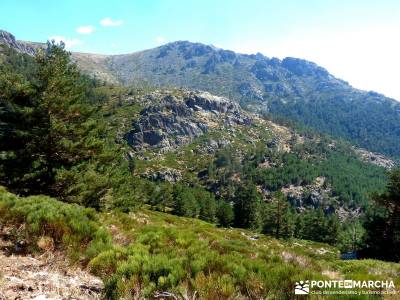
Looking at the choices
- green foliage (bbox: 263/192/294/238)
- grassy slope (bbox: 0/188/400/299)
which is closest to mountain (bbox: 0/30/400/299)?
grassy slope (bbox: 0/188/400/299)

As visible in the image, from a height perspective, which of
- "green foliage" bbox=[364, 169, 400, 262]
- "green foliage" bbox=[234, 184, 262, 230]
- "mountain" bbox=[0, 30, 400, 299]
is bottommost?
"green foliage" bbox=[234, 184, 262, 230]

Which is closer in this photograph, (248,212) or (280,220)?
(280,220)

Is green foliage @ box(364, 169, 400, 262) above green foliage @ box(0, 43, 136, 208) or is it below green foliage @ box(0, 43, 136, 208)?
below

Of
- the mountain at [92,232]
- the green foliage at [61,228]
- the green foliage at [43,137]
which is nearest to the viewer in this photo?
the mountain at [92,232]

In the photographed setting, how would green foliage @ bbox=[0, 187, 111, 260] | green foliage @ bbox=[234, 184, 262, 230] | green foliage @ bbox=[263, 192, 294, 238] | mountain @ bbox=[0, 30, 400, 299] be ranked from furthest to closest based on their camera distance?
green foliage @ bbox=[234, 184, 262, 230] → green foliage @ bbox=[263, 192, 294, 238] → green foliage @ bbox=[0, 187, 111, 260] → mountain @ bbox=[0, 30, 400, 299]

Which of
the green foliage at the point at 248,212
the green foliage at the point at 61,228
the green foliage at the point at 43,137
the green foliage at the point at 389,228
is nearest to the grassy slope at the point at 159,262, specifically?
the green foliage at the point at 61,228

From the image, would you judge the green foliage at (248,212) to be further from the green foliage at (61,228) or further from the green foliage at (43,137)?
the green foliage at (61,228)

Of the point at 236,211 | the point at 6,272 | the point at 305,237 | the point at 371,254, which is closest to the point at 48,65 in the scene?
the point at 6,272

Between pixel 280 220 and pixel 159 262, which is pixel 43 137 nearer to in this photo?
pixel 159 262

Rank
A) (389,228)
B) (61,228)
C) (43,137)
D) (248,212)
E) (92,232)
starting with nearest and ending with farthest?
1. (61,228)
2. (92,232)
3. (43,137)
4. (389,228)
5. (248,212)

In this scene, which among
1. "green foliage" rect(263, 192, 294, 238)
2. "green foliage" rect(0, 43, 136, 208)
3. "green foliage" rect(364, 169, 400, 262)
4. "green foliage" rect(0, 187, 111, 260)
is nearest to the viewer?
"green foliage" rect(0, 187, 111, 260)

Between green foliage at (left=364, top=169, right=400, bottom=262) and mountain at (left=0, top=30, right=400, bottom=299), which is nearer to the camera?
mountain at (left=0, top=30, right=400, bottom=299)

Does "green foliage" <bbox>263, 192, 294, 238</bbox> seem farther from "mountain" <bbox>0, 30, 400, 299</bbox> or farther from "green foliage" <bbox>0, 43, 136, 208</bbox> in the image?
"green foliage" <bbox>0, 43, 136, 208</bbox>

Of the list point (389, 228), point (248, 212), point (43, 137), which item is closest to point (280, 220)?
point (248, 212)
